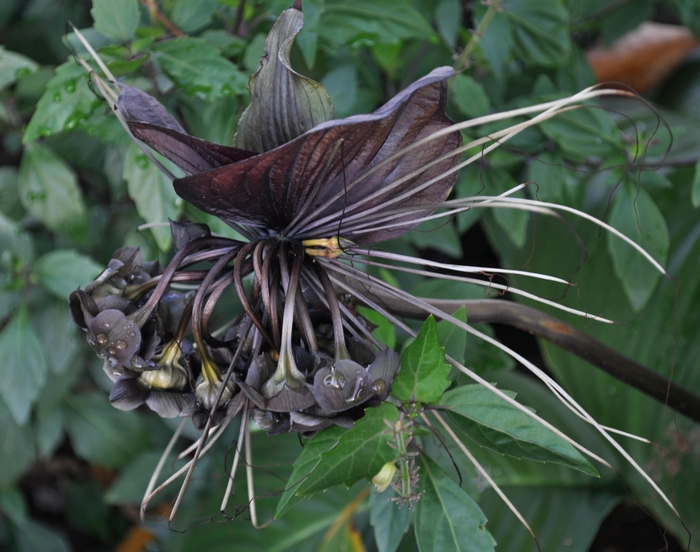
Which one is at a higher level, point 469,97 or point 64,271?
point 469,97

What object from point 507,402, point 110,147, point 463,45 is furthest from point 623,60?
point 507,402

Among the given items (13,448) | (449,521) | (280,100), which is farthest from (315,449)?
(13,448)

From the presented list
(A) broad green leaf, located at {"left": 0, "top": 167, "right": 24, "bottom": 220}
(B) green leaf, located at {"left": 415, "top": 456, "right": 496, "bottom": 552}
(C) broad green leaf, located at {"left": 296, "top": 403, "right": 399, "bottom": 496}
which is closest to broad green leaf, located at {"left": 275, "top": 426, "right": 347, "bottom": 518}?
(C) broad green leaf, located at {"left": 296, "top": 403, "right": 399, "bottom": 496}

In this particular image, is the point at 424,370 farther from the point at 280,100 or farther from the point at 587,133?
the point at 587,133

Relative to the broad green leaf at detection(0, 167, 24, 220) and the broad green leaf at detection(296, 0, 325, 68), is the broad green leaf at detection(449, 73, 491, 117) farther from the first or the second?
the broad green leaf at detection(0, 167, 24, 220)

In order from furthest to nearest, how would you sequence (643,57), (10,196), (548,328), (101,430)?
(643,57), (101,430), (10,196), (548,328)

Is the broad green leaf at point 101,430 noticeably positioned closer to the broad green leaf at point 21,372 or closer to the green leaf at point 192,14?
→ the broad green leaf at point 21,372

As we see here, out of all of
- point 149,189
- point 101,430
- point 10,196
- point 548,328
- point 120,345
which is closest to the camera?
point 120,345
